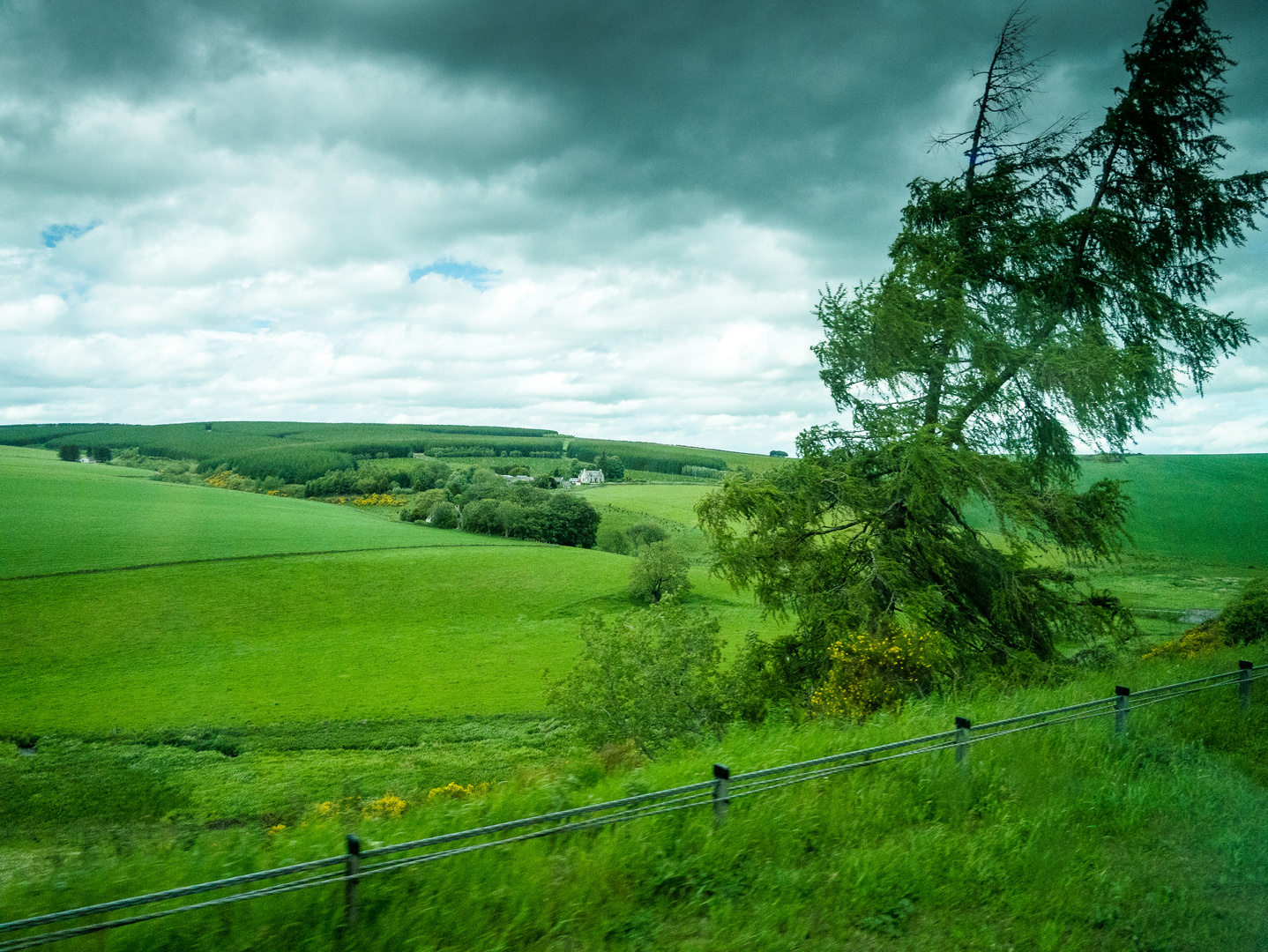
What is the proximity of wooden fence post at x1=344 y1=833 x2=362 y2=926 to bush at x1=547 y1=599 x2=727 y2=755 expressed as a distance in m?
13.2

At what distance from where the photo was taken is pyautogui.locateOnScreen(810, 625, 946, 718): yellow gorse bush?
10.2 meters

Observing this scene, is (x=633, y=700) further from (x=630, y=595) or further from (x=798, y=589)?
(x=630, y=595)

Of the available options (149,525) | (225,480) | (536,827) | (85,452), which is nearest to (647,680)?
(536,827)

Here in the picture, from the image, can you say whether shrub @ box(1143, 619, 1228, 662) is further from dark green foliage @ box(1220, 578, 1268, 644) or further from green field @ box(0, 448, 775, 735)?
green field @ box(0, 448, 775, 735)

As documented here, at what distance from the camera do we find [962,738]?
5629 mm

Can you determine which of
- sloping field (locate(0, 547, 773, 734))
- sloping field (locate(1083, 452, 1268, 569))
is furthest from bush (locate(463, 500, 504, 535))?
sloping field (locate(1083, 452, 1268, 569))

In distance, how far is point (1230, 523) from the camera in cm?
3931

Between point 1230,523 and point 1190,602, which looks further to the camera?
point 1230,523

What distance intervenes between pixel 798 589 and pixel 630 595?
4852 cm

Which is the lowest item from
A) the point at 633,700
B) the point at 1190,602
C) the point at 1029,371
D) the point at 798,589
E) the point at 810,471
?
the point at 633,700

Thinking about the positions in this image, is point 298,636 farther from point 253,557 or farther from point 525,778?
point 525,778

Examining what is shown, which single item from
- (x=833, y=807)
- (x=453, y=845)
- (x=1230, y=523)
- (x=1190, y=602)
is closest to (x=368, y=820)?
(x=453, y=845)

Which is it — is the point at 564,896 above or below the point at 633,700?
above

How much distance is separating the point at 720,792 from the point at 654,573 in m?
54.9
